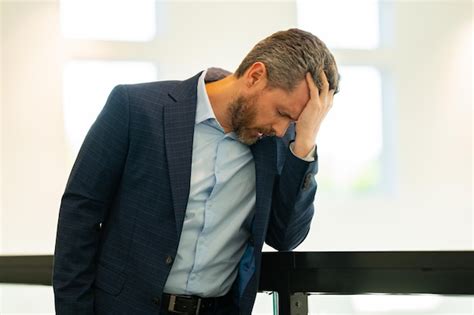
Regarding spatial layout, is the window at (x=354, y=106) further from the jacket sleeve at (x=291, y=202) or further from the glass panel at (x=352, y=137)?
the jacket sleeve at (x=291, y=202)

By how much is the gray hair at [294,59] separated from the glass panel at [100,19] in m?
3.13

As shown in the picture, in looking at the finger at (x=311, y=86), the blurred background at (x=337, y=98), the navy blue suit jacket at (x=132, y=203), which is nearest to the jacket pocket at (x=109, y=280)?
the navy blue suit jacket at (x=132, y=203)

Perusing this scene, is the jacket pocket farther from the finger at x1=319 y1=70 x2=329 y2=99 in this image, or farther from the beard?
the finger at x1=319 y1=70 x2=329 y2=99

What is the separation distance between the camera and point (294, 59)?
1.46 metres

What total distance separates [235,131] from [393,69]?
11.9 ft

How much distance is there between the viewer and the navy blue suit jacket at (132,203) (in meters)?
1.43

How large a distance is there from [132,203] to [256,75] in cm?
38

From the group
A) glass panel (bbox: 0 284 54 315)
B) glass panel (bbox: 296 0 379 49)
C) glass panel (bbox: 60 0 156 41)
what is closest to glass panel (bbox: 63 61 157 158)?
glass panel (bbox: 60 0 156 41)

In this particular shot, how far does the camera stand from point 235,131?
1.52 meters

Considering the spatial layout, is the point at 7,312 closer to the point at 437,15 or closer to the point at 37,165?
the point at 37,165

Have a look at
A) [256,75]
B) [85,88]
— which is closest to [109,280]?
[256,75]

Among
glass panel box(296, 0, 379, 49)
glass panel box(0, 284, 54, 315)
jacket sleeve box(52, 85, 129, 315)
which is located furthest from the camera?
glass panel box(296, 0, 379, 49)

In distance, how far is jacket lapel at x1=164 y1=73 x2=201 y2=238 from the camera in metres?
1.43

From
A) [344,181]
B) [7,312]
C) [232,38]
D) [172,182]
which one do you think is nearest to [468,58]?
[344,181]
